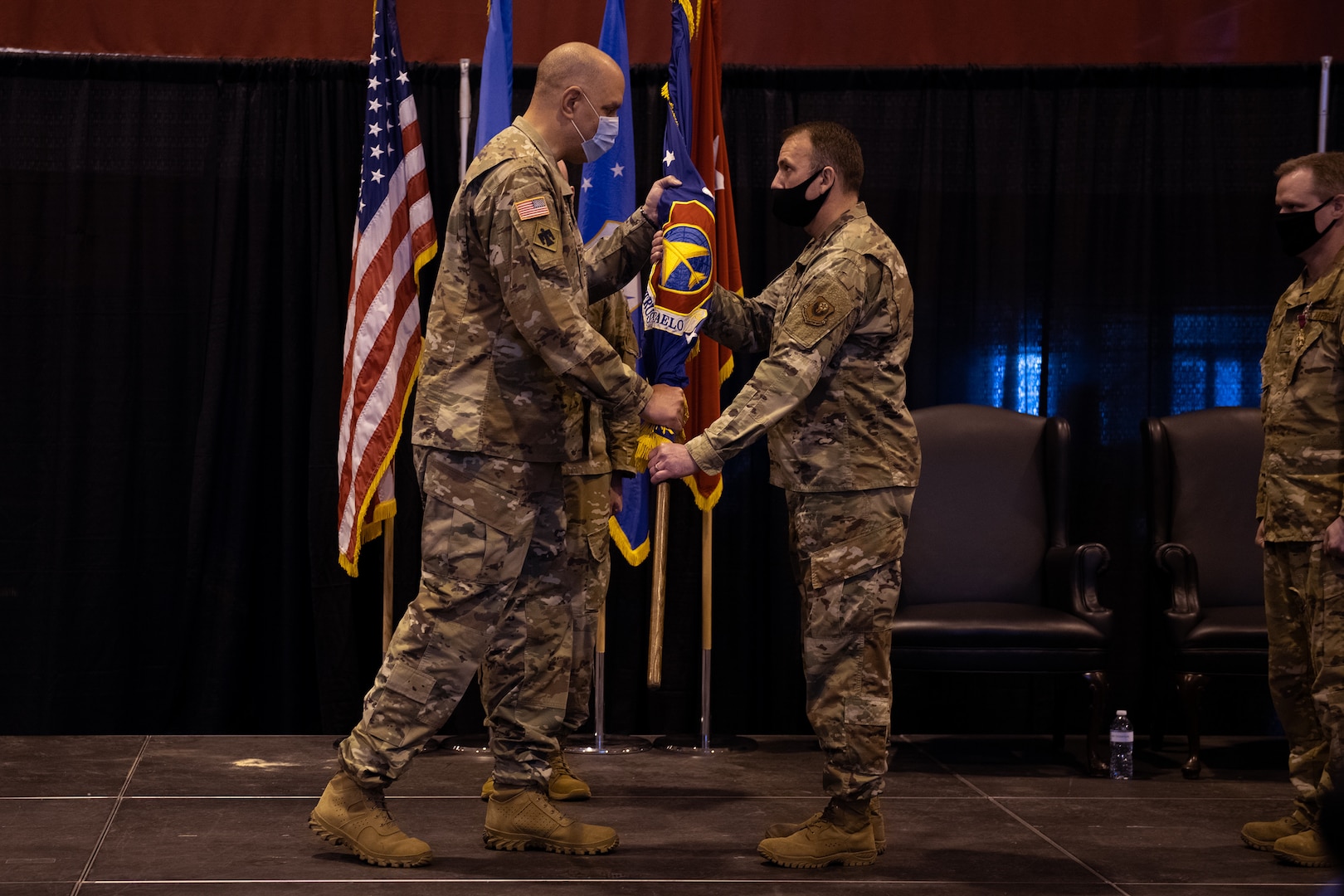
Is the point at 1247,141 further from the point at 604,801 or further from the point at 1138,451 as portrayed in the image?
the point at 604,801

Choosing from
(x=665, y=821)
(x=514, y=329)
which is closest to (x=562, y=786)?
(x=665, y=821)

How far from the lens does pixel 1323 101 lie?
5070mm

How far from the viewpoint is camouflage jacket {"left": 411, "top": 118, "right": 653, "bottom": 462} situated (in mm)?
3027

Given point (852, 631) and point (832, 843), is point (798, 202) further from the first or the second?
point (832, 843)

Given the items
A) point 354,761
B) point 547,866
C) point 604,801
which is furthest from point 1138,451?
point 354,761

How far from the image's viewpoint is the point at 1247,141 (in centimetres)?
523

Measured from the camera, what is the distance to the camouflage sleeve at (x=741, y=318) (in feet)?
11.8

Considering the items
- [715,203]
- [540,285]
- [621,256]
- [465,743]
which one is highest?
[715,203]

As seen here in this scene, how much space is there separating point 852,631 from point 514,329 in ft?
3.65

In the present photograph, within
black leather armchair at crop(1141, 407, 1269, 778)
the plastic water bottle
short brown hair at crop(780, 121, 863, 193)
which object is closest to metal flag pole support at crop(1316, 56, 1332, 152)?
black leather armchair at crop(1141, 407, 1269, 778)

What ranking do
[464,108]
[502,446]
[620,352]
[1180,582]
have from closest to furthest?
[502,446], [620,352], [1180,582], [464,108]

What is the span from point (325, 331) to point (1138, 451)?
3.23m

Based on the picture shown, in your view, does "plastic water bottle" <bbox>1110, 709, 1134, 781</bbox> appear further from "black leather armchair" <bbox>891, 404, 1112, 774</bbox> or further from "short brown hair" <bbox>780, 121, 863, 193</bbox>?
"short brown hair" <bbox>780, 121, 863, 193</bbox>

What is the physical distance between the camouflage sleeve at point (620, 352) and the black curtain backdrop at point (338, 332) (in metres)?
1.03
